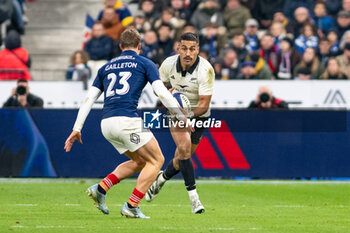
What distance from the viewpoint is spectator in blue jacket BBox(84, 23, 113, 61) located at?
21406mm

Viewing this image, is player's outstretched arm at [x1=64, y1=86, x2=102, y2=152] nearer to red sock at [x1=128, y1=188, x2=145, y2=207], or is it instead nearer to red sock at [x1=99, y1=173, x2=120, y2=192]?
red sock at [x1=99, y1=173, x2=120, y2=192]

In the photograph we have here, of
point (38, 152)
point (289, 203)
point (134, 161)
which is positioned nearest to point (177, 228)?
point (134, 161)

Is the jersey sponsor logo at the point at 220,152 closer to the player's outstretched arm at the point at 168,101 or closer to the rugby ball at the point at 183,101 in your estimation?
the rugby ball at the point at 183,101

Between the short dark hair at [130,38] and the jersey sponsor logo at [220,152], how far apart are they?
6595mm

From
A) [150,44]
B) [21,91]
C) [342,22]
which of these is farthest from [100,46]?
[342,22]

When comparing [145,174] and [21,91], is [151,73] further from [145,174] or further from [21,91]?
[21,91]

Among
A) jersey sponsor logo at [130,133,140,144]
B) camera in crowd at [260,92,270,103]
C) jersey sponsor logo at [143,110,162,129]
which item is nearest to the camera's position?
jersey sponsor logo at [130,133,140,144]

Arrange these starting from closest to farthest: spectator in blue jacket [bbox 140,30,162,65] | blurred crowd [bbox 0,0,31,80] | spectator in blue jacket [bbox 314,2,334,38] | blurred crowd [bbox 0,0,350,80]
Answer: blurred crowd [bbox 0,0,31,80]
blurred crowd [bbox 0,0,350,80]
spectator in blue jacket [bbox 140,30,162,65]
spectator in blue jacket [bbox 314,2,334,38]

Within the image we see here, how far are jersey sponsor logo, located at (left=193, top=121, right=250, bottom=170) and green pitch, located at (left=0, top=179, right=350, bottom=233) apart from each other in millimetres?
417

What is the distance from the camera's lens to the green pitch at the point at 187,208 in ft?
32.5

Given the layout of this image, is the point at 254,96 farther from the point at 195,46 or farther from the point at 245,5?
the point at 195,46

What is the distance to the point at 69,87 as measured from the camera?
64.3ft

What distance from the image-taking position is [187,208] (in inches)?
487

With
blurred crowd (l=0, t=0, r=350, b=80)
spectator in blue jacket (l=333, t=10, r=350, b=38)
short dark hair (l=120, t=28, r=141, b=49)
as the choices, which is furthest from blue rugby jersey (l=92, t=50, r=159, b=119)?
spectator in blue jacket (l=333, t=10, r=350, b=38)
